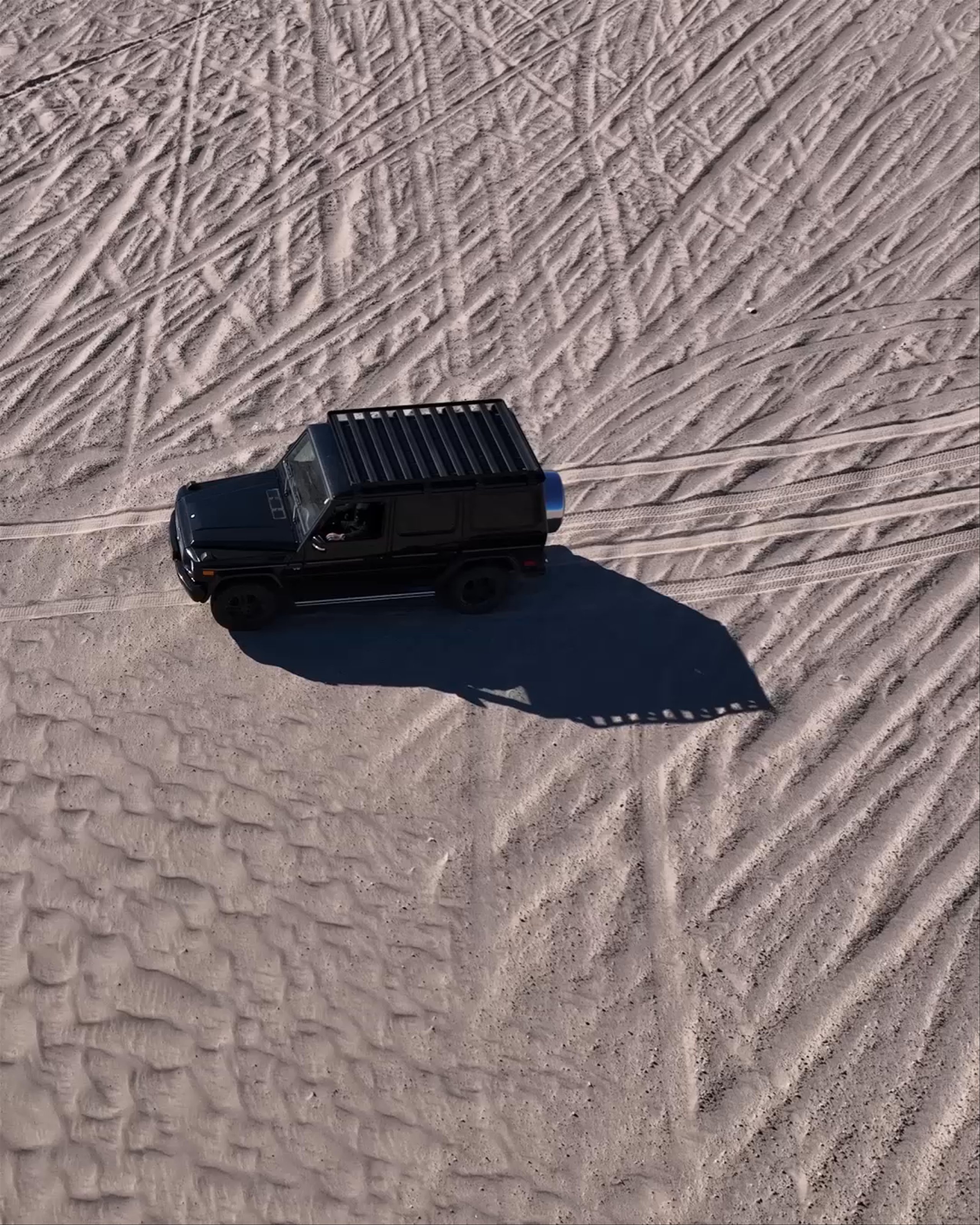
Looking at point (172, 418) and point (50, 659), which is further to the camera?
point (172, 418)

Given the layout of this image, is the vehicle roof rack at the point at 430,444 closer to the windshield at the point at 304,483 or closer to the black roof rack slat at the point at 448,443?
the black roof rack slat at the point at 448,443

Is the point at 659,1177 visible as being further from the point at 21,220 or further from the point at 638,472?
the point at 21,220

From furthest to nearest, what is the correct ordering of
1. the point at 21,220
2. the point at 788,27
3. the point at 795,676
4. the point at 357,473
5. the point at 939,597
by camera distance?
the point at 788,27 → the point at 21,220 → the point at 939,597 → the point at 795,676 → the point at 357,473

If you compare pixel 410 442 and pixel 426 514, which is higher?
pixel 410 442

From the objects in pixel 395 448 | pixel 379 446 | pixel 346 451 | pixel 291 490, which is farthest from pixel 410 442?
pixel 291 490

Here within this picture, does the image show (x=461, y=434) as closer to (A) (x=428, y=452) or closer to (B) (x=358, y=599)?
(A) (x=428, y=452)

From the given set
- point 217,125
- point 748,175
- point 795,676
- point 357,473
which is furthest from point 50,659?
point 748,175
